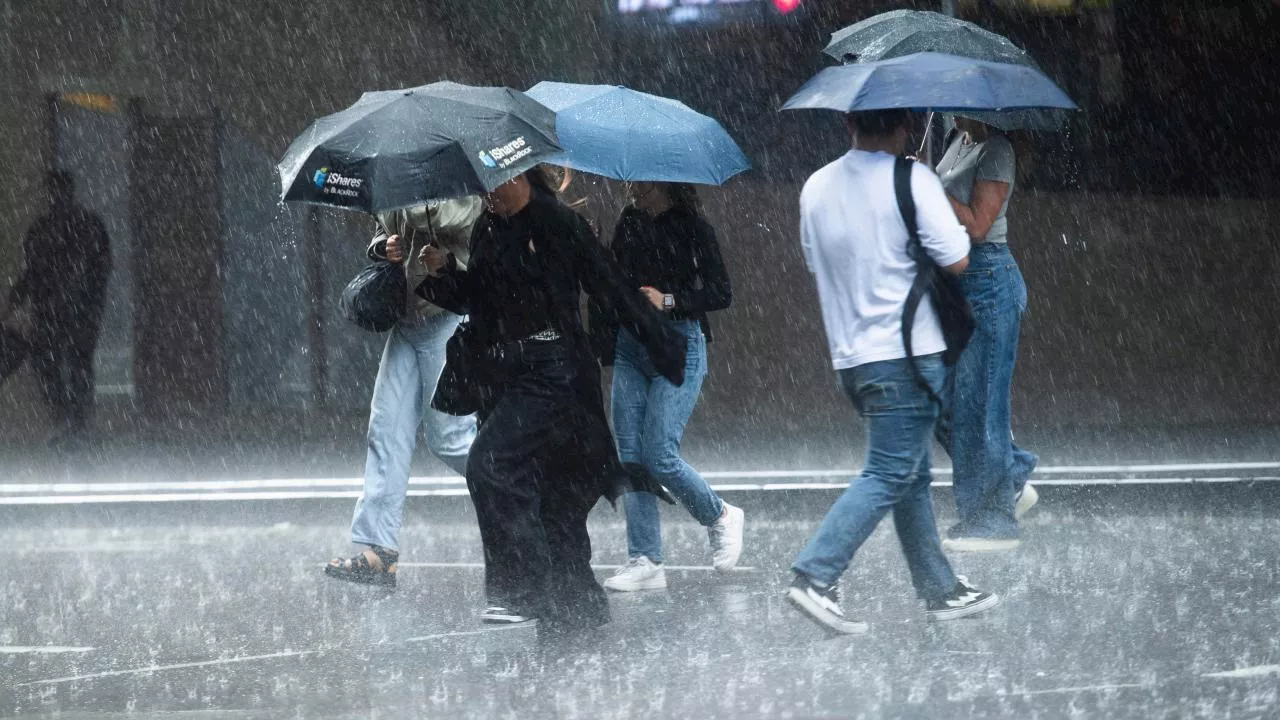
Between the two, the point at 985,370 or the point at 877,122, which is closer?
the point at 877,122

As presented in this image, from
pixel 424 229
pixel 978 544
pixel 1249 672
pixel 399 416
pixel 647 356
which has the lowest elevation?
pixel 1249 672

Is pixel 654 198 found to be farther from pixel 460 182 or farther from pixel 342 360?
pixel 342 360

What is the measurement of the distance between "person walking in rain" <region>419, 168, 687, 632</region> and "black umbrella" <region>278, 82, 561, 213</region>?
19 centimetres

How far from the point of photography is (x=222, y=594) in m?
7.05

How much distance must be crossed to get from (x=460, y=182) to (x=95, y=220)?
748 cm

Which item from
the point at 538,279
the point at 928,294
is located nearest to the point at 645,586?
the point at 538,279

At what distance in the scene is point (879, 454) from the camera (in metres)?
5.70

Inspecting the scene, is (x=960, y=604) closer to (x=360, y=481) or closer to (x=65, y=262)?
(x=360, y=481)

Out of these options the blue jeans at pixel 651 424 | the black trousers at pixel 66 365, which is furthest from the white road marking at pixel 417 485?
the blue jeans at pixel 651 424

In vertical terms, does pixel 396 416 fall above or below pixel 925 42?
below

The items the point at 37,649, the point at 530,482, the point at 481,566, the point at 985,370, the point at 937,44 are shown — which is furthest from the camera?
the point at 481,566

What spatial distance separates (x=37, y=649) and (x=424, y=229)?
2084 mm

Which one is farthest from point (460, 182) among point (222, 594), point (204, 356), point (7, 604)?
point (204, 356)

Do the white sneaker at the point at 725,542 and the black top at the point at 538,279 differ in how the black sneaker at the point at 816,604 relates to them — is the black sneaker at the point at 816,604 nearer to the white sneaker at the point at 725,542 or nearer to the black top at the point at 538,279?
the black top at the point at 538,279
